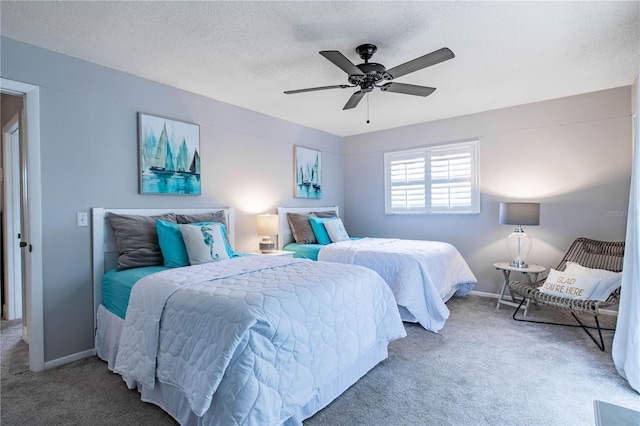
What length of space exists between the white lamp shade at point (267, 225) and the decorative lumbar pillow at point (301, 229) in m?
0.49

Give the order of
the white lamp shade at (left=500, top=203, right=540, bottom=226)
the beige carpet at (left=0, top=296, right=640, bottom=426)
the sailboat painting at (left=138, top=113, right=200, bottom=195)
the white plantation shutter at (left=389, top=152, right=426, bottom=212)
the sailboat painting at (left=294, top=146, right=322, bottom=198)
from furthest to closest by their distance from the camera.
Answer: the white plantation shutter at (left=389, top=152, right=426, bottom=212), the sailboat painting at (left=294, top=146, right=322, bottom=198), the white lamp shade at (left=500, top=203, right=540, bottom=226), the sailboat painting at (left=138, top=113, right=200, bottom=195), the beige carpet at (left=0, top=296, right=640, bottom=426)

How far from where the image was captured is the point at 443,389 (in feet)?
7.00

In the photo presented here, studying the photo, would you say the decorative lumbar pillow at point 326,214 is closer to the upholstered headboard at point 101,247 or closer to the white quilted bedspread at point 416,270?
the white quilted bedspread at point 416,270

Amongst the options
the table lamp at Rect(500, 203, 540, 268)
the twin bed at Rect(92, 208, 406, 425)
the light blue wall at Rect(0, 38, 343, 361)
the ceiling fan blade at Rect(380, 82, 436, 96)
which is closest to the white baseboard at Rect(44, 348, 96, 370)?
the light blue wall at Rect(0, 38, 343, 361)

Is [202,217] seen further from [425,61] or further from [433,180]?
[433,180]

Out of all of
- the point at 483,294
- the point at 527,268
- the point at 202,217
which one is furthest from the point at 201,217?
the point at 483,294

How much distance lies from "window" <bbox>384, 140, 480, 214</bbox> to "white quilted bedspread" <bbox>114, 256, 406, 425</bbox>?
275 centimetres

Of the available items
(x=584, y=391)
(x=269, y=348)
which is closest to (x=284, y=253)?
A: (x=269, y=348)

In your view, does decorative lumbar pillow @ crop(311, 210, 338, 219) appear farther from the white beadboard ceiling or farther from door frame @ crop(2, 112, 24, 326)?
door frame @ crop(2, 112, 24, 326)

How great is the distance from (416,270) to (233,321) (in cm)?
213

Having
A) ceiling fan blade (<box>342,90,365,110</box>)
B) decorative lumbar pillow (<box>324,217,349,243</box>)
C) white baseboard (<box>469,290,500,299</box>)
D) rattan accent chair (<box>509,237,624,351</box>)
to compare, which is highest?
ceiling fan blade (<box>342,90,365,110</box>)

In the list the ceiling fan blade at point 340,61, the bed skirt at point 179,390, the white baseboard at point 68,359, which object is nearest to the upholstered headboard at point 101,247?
the bed skirt at point 179,390

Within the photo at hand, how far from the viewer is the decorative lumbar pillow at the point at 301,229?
14.3 ft

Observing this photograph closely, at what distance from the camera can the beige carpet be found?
73.2 inches
